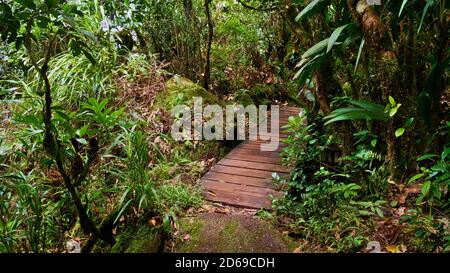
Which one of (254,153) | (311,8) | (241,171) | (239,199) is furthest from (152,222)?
(311,8)

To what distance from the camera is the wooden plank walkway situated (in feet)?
9.47

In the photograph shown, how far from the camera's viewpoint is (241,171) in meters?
3.40

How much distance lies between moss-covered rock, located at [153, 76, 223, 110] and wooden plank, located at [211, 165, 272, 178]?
118 cm

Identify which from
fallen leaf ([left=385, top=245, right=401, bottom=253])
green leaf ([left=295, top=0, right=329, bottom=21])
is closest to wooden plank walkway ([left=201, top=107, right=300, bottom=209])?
fallen leaf ([left=385, top=245, right=401, bottom=253])

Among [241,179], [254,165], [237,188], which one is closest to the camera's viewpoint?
[237,188]

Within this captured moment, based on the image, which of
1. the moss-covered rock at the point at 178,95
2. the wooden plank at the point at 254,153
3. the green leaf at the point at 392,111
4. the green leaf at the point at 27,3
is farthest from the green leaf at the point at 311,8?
the moss-covered rock at the point at 178,95

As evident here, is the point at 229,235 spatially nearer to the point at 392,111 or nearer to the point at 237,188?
the point at 237,188

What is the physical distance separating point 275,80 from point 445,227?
4536 millimetres

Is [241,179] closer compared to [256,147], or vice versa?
[241,179]

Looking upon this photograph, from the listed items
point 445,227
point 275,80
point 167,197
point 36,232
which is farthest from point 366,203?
point 275,80

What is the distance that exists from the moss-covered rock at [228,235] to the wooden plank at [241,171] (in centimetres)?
76

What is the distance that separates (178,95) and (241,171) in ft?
4.76

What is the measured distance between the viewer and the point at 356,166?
8.48 feet

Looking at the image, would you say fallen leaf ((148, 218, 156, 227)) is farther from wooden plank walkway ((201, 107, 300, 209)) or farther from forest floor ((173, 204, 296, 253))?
wooden plank walkway ((201, 107, 300, 209))
